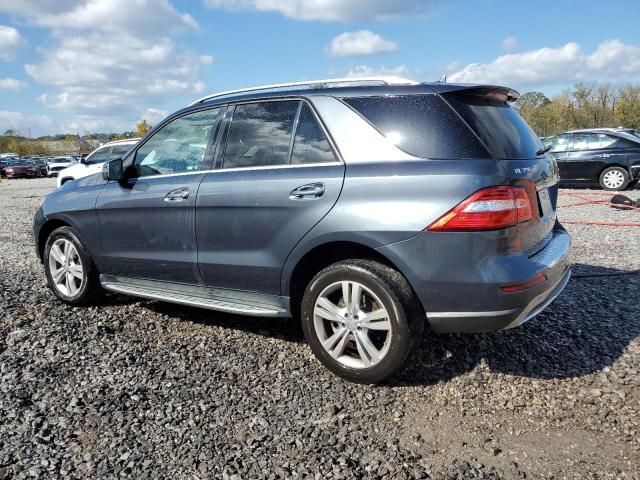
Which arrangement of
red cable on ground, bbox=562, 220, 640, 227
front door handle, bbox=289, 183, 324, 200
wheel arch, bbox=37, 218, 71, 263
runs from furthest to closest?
red cable on ground, bbox=562, 220, 640, 227
wheel arch, bbox=37, 218, 71, 263
front door handle, bbox=289, 183, 324, 200

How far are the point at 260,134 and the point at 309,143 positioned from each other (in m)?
0.46

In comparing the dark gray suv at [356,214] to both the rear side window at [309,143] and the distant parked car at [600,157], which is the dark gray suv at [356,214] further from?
the distant parked car at [600,157]

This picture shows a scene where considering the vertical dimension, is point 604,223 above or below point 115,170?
below

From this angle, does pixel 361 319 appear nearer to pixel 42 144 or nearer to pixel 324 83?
pixel 324 83

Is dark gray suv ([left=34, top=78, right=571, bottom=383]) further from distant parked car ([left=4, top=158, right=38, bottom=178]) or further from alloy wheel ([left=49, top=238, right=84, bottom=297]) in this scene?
distant parked car ([left=4, top=158, right=38, bottom=178])

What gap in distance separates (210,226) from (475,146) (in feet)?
6.13

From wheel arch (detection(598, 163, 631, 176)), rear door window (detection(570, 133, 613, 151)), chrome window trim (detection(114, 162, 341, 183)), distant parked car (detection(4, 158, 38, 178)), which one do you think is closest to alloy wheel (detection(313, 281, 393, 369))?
chrome window trim (detection(114, 162, 341, 183))

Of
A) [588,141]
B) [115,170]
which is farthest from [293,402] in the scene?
[588,141]

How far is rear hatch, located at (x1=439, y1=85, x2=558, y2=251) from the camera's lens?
9.92 ft

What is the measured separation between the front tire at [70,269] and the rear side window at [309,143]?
7.64 ft

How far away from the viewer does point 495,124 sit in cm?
322

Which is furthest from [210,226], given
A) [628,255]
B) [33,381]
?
[628,255]

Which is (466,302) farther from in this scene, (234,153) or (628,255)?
(628,255)

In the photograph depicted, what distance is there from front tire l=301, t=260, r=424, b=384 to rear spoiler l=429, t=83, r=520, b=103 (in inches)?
44.3
